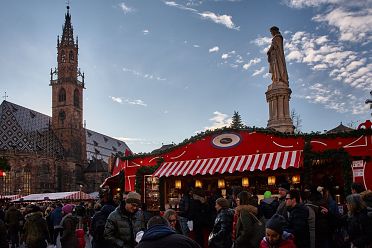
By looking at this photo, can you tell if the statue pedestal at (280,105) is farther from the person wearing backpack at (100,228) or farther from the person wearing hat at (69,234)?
the person wearing backpack at (100,228)

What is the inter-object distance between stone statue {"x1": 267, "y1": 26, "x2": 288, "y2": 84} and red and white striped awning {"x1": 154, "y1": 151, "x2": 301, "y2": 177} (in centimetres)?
407

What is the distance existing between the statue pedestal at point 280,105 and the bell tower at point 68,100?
5503 centimetres

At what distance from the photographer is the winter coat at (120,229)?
17.8 ft

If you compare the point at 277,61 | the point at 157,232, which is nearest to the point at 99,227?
the point at 157,232

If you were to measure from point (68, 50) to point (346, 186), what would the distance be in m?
66.1

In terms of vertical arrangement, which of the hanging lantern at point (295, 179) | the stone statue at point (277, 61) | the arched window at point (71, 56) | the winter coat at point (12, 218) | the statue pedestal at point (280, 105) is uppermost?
the arched window at point (71, 56)

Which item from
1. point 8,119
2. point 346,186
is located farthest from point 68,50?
point 346,186

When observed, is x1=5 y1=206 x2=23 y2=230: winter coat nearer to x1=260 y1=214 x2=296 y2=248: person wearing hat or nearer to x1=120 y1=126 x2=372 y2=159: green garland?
x1=120 y1=126 x2=372 y2=159: green garland

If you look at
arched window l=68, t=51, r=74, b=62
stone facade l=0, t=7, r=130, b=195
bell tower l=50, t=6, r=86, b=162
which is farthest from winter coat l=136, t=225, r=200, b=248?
arched window l=68, t=51, r=74, b=62

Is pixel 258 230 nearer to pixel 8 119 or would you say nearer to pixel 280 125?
pixel 280 125

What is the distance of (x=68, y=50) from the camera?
235ft

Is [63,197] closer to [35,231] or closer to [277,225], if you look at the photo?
[35,231]

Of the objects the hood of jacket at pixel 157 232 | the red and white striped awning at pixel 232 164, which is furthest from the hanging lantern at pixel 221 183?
the hood of jacket at pixel 157 232

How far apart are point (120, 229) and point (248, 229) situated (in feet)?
5.85
